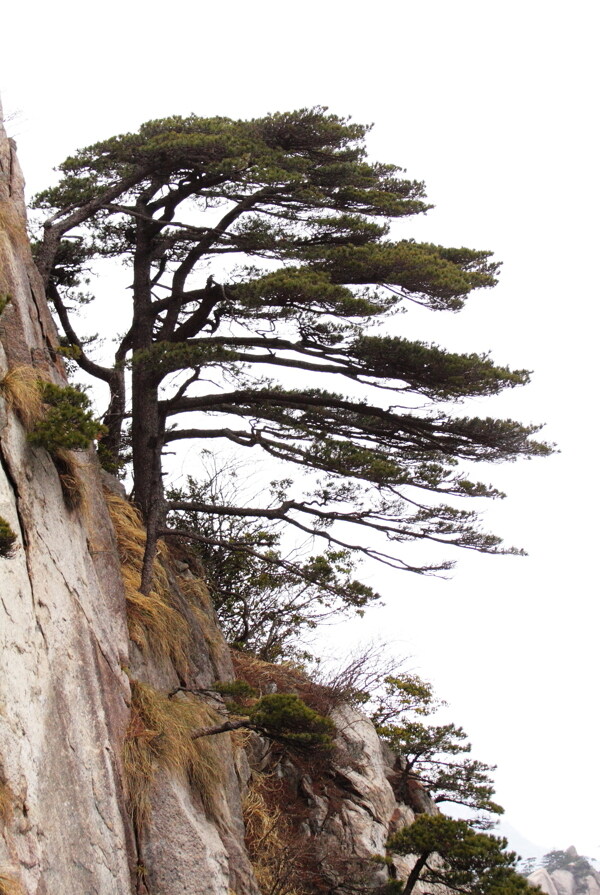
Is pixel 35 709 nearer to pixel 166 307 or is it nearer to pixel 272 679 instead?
pixel 272 679

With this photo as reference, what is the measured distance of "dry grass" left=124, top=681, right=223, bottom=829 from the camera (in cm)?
775

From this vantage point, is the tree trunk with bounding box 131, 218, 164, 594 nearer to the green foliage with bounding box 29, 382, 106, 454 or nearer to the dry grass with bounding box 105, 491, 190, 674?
the dry grass with bounding box 105, 491, 190, 674

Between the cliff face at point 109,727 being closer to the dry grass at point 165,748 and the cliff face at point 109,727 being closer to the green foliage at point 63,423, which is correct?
the dry grass at point 165,748

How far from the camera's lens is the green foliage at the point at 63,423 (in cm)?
716

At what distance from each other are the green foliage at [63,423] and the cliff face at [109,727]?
5.9 inches

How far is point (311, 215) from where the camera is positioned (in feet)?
39.5

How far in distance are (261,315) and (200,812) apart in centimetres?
537

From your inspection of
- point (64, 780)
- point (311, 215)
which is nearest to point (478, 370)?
point (311, 215)

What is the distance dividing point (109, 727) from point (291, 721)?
151 centimetres

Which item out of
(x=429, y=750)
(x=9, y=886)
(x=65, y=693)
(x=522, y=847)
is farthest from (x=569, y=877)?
(x=522, y=847)

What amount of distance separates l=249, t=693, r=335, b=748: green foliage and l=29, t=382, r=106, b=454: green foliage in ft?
8.74

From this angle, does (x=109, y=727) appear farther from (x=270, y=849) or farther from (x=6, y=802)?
(x=270, y=849)

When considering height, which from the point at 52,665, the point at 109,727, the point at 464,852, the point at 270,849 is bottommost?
the point at 270,849

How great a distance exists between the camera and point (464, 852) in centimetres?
880
